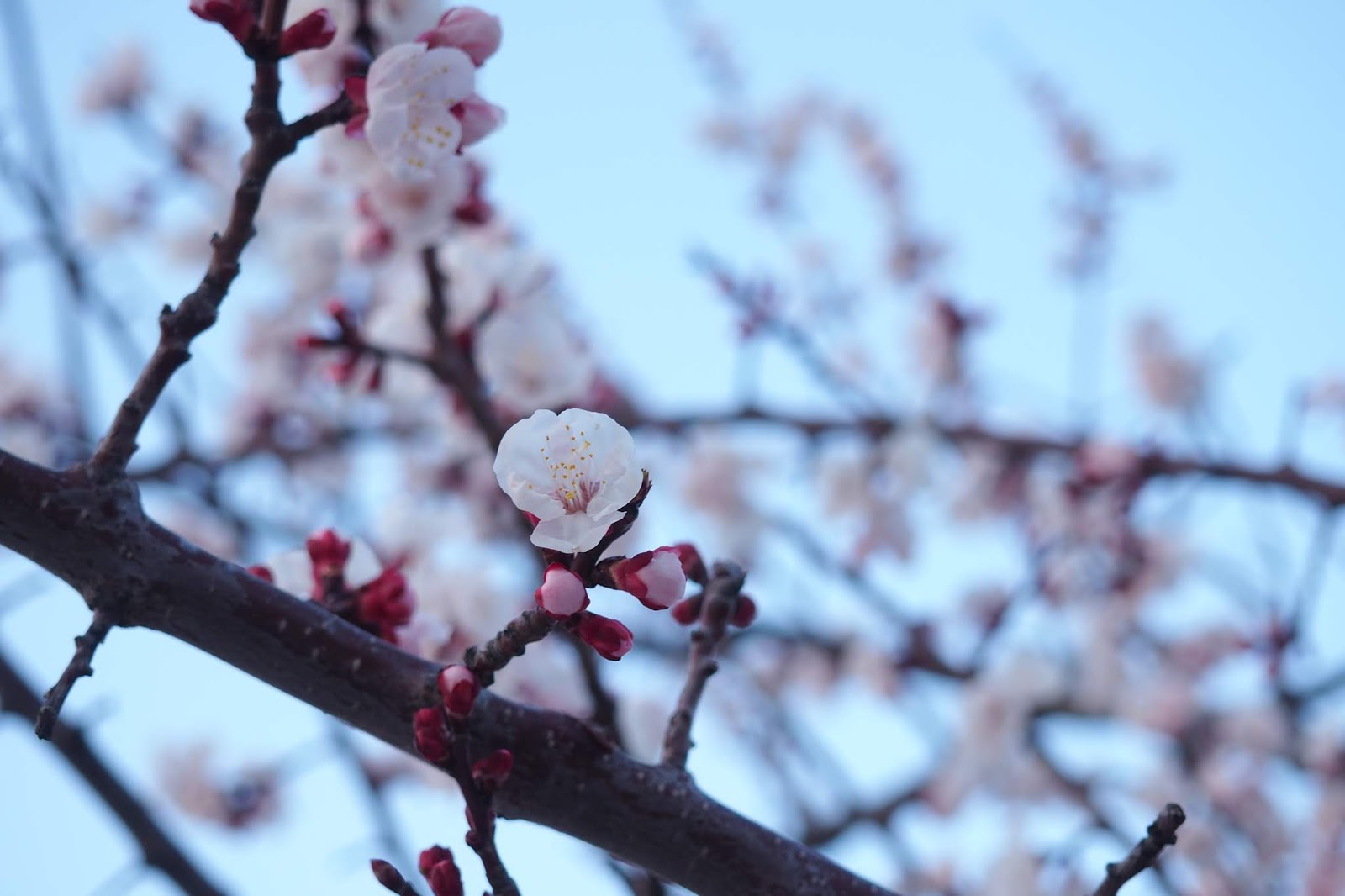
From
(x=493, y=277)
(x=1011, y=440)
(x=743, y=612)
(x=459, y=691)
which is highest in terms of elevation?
(x=1011, y=440)

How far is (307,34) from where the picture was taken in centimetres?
106

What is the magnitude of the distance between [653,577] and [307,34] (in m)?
0.66

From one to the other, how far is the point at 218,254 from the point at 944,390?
416cm

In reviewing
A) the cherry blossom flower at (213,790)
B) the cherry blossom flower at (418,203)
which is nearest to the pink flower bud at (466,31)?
the cherry blossom flower at (418,203)

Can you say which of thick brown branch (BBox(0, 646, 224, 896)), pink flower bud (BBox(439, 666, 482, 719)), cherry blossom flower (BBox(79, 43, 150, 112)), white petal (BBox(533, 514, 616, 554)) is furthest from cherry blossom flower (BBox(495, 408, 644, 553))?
cherry blossom flower (BBox(79, 43, 150, 112))

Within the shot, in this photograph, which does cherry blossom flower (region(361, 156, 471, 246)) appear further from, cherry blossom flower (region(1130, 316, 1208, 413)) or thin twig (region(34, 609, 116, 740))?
cherry blossom flower (region(1130, 316, 1208, 413))

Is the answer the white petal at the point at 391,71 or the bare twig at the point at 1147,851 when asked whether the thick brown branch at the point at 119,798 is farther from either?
the bare twig at the point at 1147,851

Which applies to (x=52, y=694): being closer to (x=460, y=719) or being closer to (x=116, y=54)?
(x=460, y=719)

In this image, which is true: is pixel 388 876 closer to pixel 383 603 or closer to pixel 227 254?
pixel 383 603

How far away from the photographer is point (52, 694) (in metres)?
0.84

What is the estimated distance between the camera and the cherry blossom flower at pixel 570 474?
84cm

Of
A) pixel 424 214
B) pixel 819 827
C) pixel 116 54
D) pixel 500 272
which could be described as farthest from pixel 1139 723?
pixel 116 54

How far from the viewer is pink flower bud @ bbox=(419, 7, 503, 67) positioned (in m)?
1.20

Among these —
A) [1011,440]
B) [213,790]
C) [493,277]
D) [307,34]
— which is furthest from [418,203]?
[213,790]
